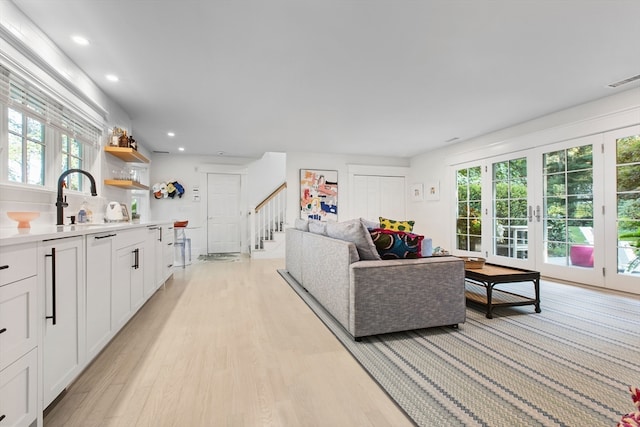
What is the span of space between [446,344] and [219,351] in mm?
1622

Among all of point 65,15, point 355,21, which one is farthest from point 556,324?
point 65,15

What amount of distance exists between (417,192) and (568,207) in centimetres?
326

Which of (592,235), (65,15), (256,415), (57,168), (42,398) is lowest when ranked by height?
(256,415)

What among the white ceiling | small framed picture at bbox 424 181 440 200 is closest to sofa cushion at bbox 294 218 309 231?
the white ceiling

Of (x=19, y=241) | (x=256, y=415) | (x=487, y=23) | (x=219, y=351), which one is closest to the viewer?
(x=19, y=241)

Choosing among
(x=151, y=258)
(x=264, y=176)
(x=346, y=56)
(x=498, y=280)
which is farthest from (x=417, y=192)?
(x=151, y=258)

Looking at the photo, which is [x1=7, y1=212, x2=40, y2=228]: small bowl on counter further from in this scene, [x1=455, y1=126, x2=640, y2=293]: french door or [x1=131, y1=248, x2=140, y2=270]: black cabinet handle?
[x1=455, y1=126, x2=640, y2=293]: french door

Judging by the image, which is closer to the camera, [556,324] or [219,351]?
[219,351]

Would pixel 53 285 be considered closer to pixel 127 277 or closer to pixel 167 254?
pixel 127 277

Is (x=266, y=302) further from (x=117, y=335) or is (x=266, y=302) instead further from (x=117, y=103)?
(x=117, y=103)

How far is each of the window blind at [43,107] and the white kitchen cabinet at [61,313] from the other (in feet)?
4.23

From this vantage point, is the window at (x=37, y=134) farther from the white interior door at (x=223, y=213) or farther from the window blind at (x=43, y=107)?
the white interior door at (x=223, y=213)

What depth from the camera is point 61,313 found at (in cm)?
146

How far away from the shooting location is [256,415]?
1.43 meters
